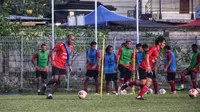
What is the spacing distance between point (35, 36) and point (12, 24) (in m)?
1.19

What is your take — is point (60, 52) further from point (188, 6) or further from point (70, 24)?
point (188, 6)

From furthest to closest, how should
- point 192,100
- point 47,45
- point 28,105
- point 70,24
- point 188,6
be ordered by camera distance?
point 188,6 < point 70,24 < point 47,45 < point 192,100 < point 28,105

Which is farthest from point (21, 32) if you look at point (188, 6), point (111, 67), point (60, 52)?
point (188, 6)

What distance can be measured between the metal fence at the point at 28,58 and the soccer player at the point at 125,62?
283cm

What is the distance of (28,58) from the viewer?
28016mm

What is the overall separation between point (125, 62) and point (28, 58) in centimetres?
499

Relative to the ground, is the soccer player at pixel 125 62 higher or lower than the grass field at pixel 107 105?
higher

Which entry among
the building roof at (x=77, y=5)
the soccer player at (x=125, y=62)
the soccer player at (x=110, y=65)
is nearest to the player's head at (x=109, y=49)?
the soccer player at (x=110, y=65)

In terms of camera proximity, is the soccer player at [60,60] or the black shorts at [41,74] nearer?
the soccer player at [60,60]

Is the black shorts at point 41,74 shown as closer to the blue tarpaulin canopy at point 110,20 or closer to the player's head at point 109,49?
the player's head at point 109,49

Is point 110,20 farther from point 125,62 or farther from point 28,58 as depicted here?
point 125,62

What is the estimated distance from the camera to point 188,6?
51.2 metres

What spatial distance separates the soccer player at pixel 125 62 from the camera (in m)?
24.8

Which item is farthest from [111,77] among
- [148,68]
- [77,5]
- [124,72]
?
[77,5]
